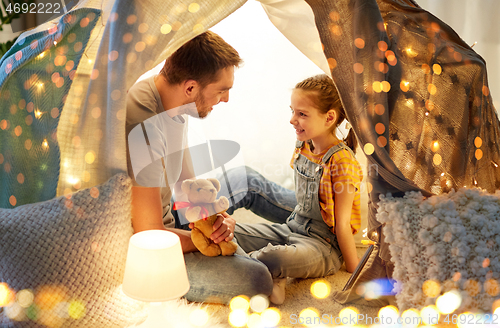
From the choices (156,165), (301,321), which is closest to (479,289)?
(301,321)

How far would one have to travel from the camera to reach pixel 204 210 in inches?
45.7

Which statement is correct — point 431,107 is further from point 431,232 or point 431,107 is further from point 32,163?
point 32,163

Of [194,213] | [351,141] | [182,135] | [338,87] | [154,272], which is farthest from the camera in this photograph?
[351,141]

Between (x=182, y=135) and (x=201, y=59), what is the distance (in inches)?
11.2

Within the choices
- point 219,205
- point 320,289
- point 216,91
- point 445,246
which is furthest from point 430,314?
point 216,91

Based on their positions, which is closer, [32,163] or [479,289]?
[479,289]

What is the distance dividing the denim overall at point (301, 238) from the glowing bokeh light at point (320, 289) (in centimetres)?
4

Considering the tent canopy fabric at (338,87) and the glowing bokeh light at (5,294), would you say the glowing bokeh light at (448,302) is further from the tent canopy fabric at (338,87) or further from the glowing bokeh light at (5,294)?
the glowing bokeh light at (5,294)

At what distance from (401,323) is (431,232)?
278mm

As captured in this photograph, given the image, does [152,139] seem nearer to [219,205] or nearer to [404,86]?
[219,205]

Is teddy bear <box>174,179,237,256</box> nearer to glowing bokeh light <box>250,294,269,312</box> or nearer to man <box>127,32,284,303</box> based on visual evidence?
man <box>127,32,284,303</box>

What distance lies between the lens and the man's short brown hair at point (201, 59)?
1159 millimetres

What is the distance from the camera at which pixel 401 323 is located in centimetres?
99

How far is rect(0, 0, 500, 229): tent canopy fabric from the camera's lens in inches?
38.6
